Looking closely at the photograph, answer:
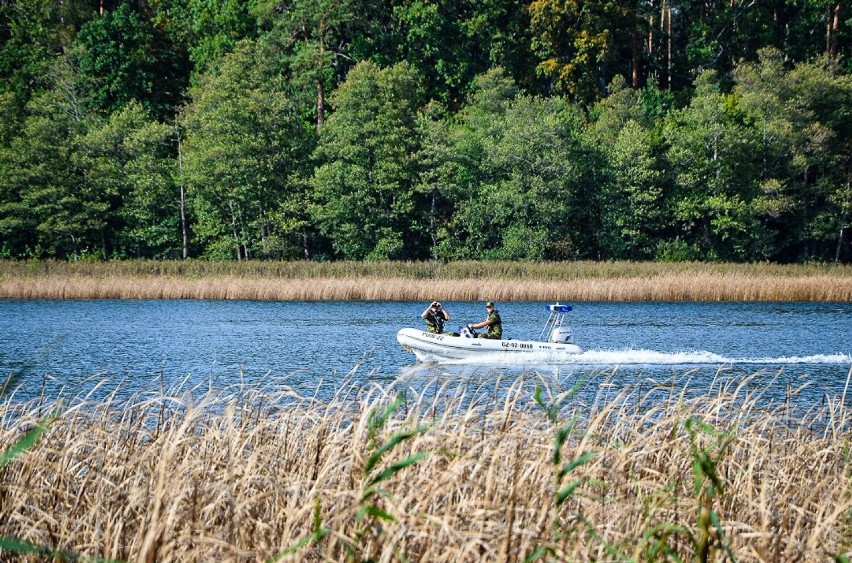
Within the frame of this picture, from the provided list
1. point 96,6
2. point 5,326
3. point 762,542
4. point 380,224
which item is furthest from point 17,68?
point 762,542

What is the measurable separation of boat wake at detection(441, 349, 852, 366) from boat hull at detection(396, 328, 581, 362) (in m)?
0.06

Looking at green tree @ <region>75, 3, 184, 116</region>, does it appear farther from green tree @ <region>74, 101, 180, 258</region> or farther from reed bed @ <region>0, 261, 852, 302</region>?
reed bed @ <region>0, 261, 852, 302</region>

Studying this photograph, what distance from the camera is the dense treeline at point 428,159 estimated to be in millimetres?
50781

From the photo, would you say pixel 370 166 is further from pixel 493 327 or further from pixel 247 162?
pixel 493 327

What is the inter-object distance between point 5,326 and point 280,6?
34741 mm

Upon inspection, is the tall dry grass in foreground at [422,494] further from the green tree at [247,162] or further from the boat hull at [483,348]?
the green tree at [247,162]

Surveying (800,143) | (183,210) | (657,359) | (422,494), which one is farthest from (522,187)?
(422,494)

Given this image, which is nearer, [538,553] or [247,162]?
[538,553]

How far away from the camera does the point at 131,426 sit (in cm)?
784

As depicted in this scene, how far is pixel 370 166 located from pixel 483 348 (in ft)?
102

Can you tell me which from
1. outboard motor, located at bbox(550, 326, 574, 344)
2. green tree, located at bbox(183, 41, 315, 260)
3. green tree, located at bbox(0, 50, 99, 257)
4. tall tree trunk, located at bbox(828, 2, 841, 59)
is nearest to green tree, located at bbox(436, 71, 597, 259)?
green tree, located at bbox(183, 41, 315, 260)

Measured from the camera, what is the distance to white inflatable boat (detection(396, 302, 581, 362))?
21906 mm

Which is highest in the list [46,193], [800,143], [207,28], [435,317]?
[207,28]

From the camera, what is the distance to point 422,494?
5570mm
